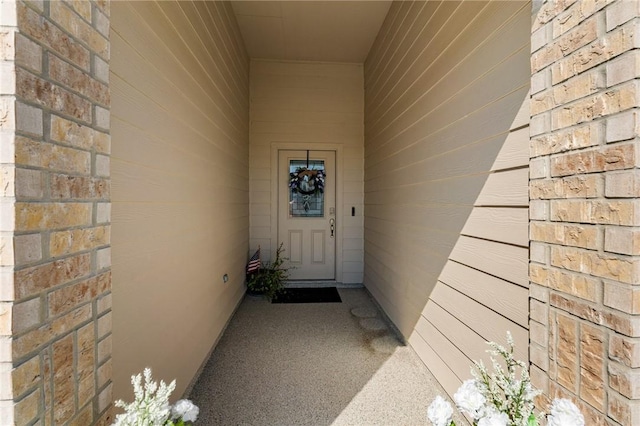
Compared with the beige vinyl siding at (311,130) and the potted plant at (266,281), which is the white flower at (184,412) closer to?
Answer: the potted plant at (266,281)

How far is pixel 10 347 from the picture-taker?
697 millimetres

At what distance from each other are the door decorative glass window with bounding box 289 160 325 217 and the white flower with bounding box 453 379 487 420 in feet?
12.2

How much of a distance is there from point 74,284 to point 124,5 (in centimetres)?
112

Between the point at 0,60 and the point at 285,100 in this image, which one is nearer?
the point at 0,60

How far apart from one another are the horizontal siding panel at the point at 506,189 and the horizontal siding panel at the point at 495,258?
203mm

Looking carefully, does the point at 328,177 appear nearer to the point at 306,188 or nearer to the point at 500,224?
the point at 306,188

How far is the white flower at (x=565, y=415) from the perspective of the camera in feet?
2.47

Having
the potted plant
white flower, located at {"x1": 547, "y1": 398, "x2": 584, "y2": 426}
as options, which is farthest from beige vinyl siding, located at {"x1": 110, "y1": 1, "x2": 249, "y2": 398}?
white flower, located at {"x1": 547, "y1": 398, "x2": 584, "y2": 426}

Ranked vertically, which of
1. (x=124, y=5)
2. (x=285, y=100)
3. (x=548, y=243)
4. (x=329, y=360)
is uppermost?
(x=285, y=100)

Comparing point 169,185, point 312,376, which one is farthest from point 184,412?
point 312,376

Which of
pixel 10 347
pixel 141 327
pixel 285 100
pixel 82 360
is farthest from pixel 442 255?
pixel 285 100

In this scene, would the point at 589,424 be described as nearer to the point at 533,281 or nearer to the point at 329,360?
the point at 533,281

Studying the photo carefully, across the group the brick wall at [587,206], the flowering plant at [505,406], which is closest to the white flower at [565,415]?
the flowering plant at [505,406]

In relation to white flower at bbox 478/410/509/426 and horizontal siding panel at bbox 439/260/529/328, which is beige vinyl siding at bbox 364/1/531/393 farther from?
white flower at bbox 478/410/509/426
